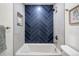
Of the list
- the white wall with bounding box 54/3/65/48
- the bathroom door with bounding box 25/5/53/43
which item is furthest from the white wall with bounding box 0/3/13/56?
the white wall with bounding box 54/3/65/48

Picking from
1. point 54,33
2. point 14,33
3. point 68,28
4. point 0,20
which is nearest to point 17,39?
point 14,33

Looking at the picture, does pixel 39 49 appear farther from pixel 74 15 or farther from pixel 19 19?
pixel 74 15

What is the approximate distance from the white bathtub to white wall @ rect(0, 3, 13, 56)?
0.15 m

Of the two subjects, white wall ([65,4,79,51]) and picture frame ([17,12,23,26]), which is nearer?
white wall ([65,4,79,51])

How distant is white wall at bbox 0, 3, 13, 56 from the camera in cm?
149

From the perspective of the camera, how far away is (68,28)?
1.65 metres

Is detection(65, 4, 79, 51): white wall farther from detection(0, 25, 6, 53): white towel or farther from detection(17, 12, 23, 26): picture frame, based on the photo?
detection(0, 25, 6, 53): white towel

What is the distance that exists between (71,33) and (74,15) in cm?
25

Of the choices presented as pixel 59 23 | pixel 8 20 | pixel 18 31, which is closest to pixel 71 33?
pixel 59 23

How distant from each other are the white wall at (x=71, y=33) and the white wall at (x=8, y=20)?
77 cm

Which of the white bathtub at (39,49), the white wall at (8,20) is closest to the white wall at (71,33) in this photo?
the white bathtub at (39,49)

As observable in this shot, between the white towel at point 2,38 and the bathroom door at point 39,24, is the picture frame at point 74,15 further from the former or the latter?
the white towel at point 2,38

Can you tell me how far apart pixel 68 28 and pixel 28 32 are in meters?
0.57

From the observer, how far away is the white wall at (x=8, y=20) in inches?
58.5
